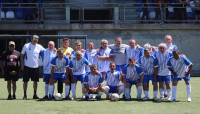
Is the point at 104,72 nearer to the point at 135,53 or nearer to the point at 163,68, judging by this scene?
the point at 135,53

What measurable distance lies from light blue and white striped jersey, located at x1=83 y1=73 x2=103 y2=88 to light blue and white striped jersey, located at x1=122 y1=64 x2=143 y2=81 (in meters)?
0.78

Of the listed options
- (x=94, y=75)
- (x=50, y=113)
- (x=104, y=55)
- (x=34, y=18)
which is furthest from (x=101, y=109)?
(x=34, y=18)

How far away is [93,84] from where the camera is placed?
14.4 m

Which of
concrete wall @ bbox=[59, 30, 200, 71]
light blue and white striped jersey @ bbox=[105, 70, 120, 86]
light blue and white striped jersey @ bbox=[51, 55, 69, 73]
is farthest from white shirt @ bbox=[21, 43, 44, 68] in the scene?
concrete wall @ bbox=[59, 30, 200, 71]

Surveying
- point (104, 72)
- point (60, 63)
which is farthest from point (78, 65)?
point (104, 72)

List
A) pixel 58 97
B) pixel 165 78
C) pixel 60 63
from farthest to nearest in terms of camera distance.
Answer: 1. pixel 60 63
2. pixel 165 78
3. pixel 58 97

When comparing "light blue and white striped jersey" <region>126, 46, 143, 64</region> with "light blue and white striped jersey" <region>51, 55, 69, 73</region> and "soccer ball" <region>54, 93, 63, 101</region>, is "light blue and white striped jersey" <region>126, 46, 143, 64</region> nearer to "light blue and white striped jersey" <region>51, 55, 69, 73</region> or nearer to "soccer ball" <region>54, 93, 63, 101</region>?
"light blue and white striped jersey" <region>51, 55, 69, 73</region>

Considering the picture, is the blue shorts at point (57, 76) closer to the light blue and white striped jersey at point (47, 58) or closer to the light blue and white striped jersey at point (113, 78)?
the light blue and white striped jersey at point (47, 58)

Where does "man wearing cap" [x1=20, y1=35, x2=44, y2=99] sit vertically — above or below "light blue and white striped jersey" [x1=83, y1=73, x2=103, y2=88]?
above

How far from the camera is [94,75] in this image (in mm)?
14391

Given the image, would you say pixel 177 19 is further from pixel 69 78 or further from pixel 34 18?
pixel 69 78

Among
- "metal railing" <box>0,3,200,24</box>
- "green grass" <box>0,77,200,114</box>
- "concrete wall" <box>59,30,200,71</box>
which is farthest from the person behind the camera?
"concrete wall" <box>59,30,200,71</box>

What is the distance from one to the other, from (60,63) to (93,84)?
1.19 metres

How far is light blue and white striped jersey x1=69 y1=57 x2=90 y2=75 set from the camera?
47.7 feet
